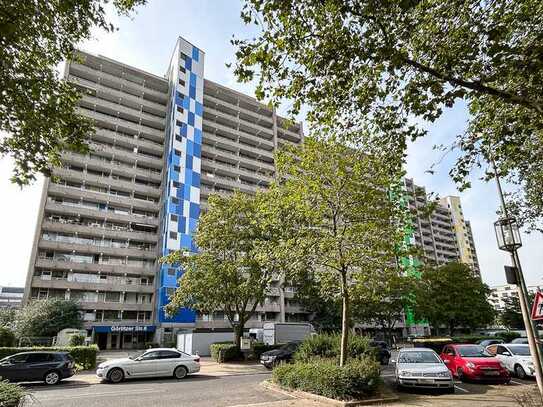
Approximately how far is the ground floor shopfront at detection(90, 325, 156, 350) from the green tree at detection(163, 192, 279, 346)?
2539 centimetres

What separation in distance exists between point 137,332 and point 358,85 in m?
50.7

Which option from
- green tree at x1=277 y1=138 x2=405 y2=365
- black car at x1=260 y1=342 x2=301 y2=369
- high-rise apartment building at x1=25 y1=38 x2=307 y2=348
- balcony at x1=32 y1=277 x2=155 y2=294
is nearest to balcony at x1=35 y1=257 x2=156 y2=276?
high-rise apartment building at x1=25 y1=38 x2=307 y2=348

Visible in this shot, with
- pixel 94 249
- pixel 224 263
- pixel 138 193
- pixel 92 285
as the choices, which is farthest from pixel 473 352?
pixel 138 193

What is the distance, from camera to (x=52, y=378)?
15.6 m

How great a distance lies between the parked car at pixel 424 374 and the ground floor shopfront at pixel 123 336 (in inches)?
1637

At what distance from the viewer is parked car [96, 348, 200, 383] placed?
50.8 feet

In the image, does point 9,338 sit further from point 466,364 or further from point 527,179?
point 527,179

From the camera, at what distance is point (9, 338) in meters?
23.4

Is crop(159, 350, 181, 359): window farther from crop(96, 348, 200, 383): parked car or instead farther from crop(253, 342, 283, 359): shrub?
crop(253, 342, 283, 359): shrub

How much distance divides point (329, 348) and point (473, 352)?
6.28m

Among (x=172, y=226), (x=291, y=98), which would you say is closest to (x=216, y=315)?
(x=172, y=226)

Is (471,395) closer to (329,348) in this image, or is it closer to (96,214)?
(329,348)

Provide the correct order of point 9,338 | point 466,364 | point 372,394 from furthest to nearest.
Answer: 1. point 9,338
2. point 466,364
3. point 372,394

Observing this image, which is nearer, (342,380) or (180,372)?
(342,380)
